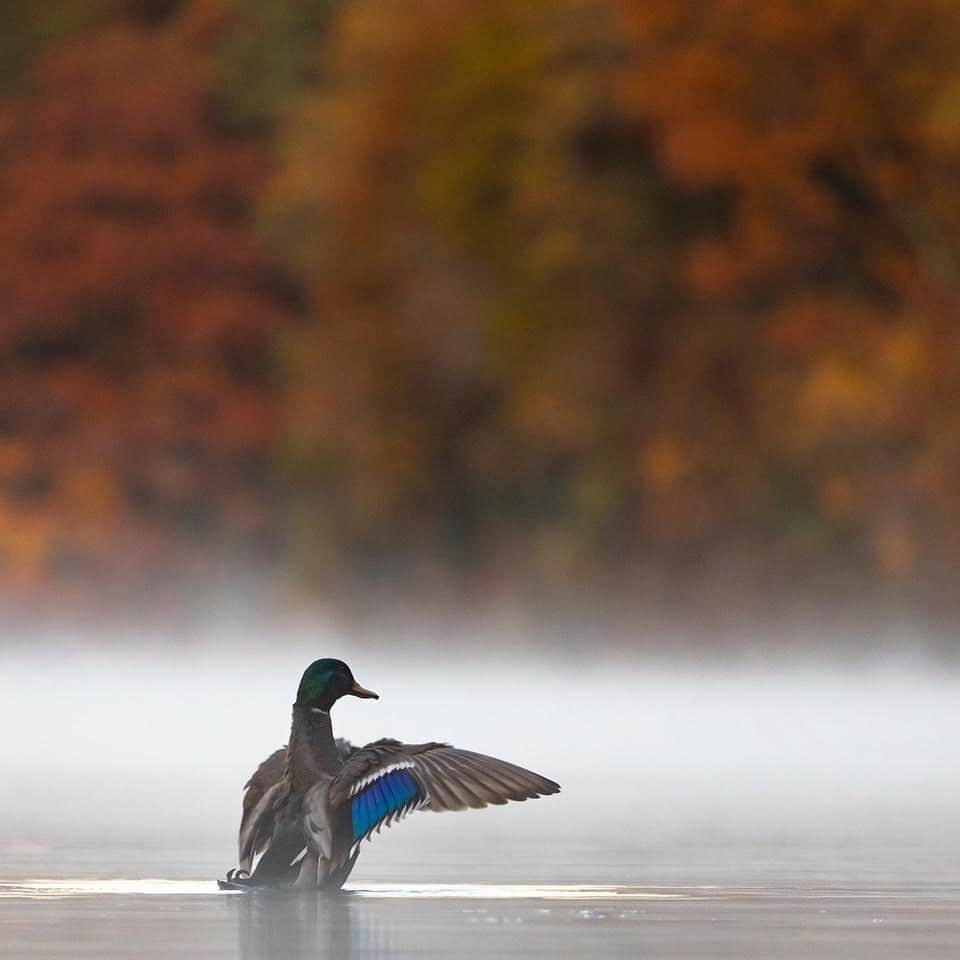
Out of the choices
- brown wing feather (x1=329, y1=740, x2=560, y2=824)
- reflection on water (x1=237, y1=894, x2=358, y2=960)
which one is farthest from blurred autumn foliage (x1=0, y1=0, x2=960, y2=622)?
reflection on water (x1=237, y1=894, x2=358, y2=960)

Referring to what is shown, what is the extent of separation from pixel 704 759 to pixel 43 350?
24031 millimetres

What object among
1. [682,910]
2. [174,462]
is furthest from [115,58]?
[682,910]

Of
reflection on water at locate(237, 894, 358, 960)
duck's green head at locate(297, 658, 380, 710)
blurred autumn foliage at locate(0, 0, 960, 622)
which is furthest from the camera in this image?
blurred autumn foliage at locate(0, 0, 960, 622)

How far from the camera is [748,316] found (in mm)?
28891

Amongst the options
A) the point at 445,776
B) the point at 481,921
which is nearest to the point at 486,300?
the point at 445,776

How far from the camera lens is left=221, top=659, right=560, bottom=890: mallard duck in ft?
22.4

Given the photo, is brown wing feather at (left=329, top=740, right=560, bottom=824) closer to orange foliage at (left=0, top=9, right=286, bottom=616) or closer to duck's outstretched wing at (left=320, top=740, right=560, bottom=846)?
duck's outstretched wing at (left=320, top=740, right=560, bottom=846)

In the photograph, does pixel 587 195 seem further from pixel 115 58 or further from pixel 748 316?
pixel 115 58

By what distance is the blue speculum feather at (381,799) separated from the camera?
268 inches

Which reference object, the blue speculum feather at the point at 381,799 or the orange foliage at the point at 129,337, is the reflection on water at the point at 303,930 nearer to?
the blue speculum feather at the point at 381,799

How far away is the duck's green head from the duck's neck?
0.08ft

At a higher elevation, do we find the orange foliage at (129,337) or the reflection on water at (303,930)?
the orange foliage at (129,337)

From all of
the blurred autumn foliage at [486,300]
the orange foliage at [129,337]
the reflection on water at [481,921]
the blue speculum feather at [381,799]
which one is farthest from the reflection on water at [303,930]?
the orange foliage at [129,337]

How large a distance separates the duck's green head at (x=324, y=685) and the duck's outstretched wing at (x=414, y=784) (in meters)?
0.14
